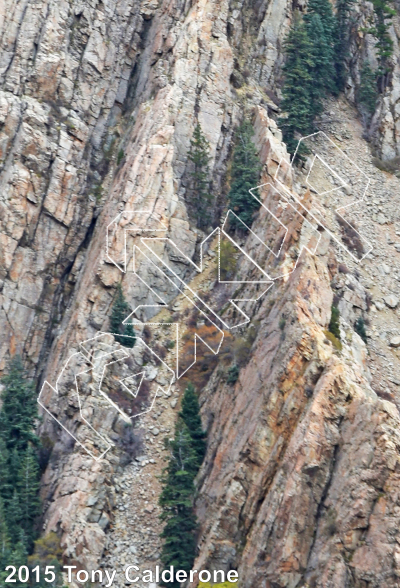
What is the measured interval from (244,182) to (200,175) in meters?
2.91

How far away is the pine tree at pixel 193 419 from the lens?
222ft

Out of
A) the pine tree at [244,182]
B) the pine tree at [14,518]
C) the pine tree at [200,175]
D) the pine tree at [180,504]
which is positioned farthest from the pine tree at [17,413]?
the pine tree at [244,182]

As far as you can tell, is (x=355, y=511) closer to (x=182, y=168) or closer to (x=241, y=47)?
(x=182, y=168)

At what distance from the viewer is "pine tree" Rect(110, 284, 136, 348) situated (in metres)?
73.1

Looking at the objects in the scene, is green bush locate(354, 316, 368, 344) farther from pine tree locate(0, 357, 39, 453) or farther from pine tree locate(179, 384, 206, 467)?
pine tree locate(0, 357, 39, 453)

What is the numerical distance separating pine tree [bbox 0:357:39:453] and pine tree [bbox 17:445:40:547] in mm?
1475

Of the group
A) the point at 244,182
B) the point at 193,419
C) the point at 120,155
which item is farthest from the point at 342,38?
the point at 193,419

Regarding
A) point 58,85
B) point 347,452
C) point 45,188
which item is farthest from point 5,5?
point 347,452

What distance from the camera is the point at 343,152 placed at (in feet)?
287

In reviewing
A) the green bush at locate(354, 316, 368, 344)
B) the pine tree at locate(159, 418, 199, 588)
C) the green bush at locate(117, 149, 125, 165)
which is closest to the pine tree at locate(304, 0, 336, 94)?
the green bush at locate(117, 149, 125, 165)

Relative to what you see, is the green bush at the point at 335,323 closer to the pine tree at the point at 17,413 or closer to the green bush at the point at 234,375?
the green bush at the point at 234,375

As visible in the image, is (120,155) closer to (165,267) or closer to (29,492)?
(165,267)

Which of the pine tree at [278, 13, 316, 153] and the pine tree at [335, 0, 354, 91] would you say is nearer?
the pine tree at [278, 13, 316, 153]

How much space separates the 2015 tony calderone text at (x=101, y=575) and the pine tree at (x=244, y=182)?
887 inches
